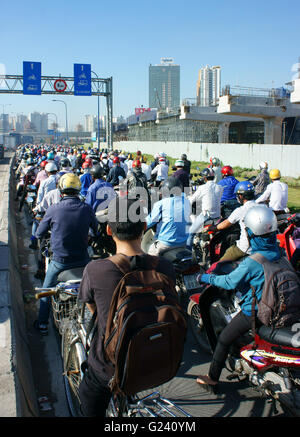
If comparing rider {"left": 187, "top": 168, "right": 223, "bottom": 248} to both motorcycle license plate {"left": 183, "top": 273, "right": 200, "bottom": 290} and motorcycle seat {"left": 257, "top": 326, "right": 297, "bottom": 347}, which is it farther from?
motorcycle seat {"left": 257, "top": 326, "right": 297, "bottom": 347}

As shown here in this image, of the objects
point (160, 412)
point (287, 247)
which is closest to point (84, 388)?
point (160, 412)

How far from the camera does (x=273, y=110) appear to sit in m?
32.3

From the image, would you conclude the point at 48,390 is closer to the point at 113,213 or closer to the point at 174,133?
the point at 113,213

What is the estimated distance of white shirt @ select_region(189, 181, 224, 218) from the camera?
765cm

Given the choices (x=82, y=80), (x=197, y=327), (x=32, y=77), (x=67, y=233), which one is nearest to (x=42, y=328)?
(x=67, y=233)

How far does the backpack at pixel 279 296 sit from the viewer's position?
10.9 feet

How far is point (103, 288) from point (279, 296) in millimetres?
1525

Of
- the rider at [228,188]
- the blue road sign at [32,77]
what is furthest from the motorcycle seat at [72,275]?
the blue road sign at [32,77]

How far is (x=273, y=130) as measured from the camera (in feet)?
110

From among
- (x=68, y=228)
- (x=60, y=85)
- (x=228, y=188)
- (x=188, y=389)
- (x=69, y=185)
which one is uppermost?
(x=60, y=85)

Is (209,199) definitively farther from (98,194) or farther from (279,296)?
(279,296)

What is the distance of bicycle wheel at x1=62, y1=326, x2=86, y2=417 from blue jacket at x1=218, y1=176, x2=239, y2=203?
5.57 metres

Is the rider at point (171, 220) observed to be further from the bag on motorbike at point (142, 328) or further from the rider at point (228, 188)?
the bag on motorbike at point (142, 328)
